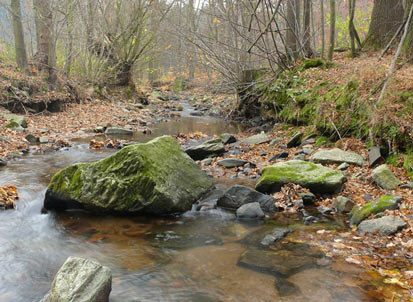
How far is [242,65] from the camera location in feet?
45.5

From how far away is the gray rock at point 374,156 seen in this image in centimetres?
646

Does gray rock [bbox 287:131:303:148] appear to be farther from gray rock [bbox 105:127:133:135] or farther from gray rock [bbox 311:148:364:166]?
gray rock [bbox 105:127:133:135]

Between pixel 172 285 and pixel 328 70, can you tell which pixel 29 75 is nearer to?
pixel 328 70

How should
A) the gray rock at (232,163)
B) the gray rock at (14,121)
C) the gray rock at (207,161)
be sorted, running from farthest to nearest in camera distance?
the gray rock at (14,121) < the gray rock at (207,161) < the gray rock at (232,163)

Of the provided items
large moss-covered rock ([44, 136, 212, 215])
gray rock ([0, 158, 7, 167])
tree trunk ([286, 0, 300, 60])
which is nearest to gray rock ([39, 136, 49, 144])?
gray rock ([0, 158, 7, 167])

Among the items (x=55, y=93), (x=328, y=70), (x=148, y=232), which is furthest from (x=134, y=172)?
(x=55, y=93)

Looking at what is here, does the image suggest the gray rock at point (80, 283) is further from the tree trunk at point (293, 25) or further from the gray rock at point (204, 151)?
the tree trunk at point (293, 25)

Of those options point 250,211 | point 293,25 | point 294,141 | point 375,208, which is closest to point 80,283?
point 250,211

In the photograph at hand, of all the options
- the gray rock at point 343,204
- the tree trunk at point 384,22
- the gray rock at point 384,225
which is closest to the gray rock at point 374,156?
the gray rock at point 343,204

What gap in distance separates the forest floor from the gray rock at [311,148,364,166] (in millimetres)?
156

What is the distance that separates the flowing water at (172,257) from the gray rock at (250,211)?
0.56 ft

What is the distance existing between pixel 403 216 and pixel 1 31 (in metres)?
20.8

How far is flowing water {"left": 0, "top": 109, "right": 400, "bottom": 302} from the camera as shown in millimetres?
3471

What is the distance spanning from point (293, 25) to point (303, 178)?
29.3ft
